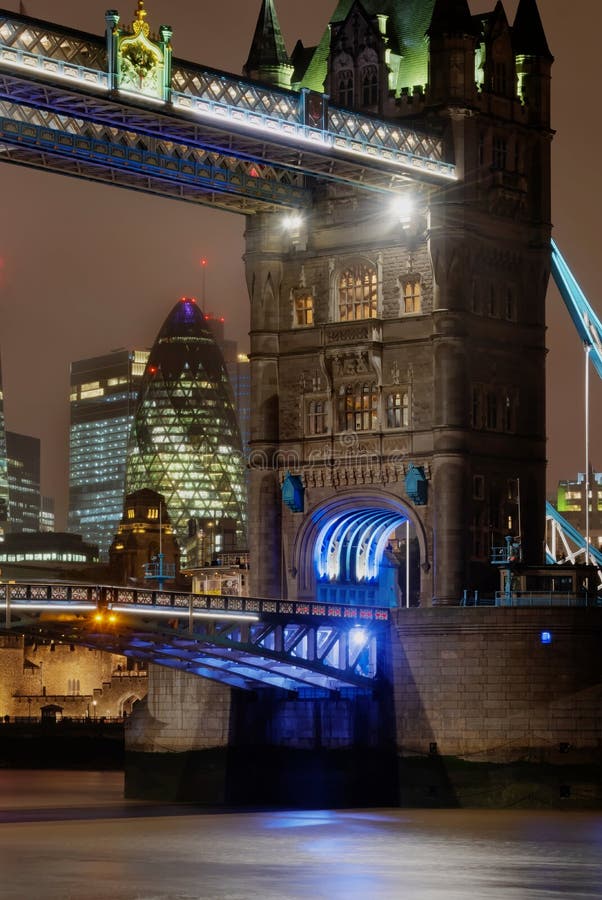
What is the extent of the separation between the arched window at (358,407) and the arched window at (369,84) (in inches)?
527

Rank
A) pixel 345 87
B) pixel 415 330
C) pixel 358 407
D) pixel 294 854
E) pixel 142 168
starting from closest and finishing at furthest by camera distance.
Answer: pixel 294 854
pixel 142 168
pixel 415 330
pixel 358 407
pixel 345 87

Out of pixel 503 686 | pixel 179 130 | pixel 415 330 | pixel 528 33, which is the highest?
pixel 528 33

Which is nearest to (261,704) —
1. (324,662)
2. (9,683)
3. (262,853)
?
(324,662)

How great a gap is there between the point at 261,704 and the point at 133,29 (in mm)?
32504

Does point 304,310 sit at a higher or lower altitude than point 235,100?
lower

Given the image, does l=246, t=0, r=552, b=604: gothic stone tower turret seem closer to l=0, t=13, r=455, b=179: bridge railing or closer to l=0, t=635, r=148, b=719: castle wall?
l=0, t=13, r=455, b=179: bridge railing

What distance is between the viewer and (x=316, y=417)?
11525 cm

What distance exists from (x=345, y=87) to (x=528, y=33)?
30.4 ft

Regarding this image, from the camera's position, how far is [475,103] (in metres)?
111

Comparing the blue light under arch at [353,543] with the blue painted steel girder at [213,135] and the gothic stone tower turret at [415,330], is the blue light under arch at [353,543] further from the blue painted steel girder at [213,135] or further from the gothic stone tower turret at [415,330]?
the blue painted steel girder at [213,135]

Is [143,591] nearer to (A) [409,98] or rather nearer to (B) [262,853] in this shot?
(B) [262,853]

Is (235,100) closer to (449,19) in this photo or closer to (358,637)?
(449,19)

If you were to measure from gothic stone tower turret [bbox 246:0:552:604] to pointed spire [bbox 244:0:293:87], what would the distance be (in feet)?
6.41

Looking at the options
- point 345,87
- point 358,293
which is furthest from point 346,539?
point 345,87
